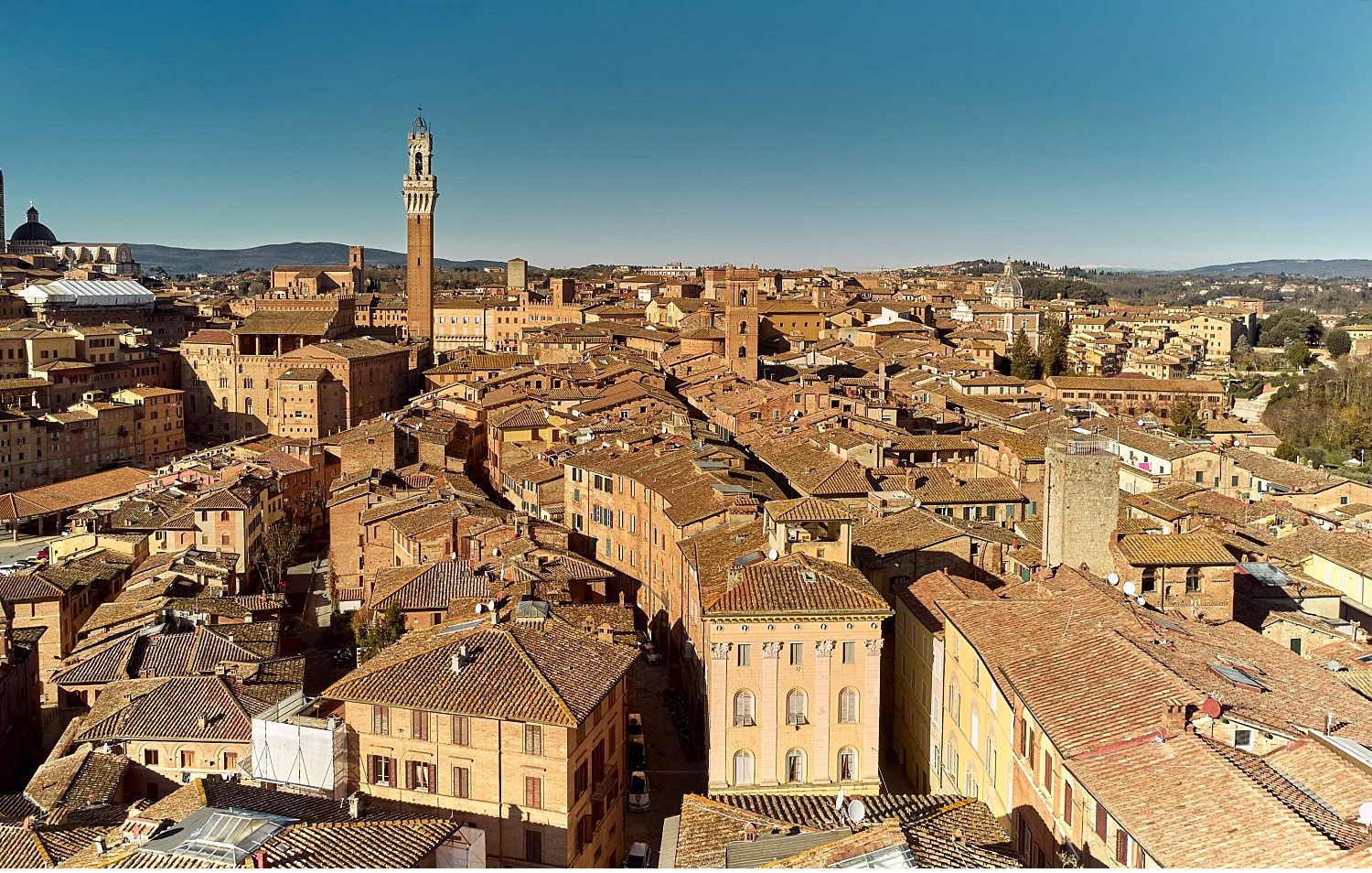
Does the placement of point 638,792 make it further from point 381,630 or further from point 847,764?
point 381,630

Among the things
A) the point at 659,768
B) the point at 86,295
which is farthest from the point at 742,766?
the point at 86,295

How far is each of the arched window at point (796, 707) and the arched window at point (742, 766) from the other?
0.44m

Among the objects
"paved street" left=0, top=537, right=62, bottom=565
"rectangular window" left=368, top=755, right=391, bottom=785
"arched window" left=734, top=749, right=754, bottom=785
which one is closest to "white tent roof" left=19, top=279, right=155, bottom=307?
"paved street" left=0, top=537, right=62, bottom=565

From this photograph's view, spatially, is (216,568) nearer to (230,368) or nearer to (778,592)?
(778,592)

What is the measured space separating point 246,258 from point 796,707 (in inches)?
Answer: 6130

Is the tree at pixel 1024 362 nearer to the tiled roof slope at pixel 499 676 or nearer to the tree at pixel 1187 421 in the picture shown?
the tree at pixel 1187 421

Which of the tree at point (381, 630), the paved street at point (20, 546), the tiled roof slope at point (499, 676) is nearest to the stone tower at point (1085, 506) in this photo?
the tiled roof slope at point (499, 676)

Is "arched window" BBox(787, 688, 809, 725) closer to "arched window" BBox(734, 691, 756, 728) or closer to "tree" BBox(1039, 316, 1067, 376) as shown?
"arched window" BBox(734, 691, 756, 728)

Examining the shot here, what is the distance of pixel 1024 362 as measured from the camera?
123 feet

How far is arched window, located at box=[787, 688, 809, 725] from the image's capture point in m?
10.0

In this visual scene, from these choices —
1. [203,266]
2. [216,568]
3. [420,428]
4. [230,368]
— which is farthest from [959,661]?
[203,266]

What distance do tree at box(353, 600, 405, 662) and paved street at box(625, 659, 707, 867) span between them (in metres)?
2.74

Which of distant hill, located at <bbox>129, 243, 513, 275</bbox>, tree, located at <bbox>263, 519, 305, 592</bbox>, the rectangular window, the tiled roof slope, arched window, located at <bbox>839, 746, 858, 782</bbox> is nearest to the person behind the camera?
the tiled roof slope

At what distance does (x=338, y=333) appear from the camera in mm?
46188
